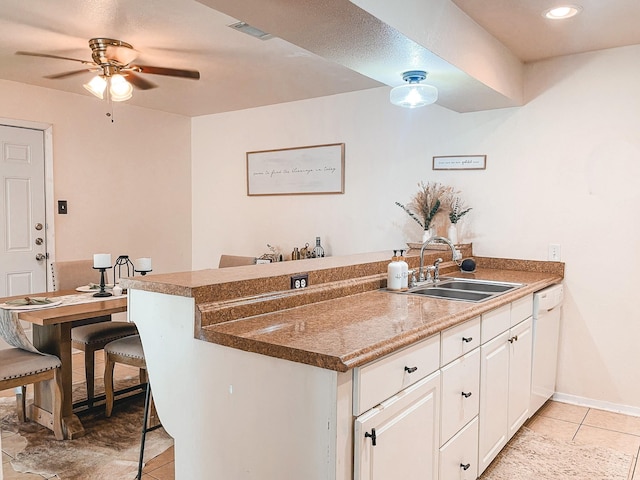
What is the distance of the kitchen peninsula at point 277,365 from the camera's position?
1.35m

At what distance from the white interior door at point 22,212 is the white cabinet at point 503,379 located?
3.76 m

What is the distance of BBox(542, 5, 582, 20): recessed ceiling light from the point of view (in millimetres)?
2412

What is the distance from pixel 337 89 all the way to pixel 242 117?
1254mm

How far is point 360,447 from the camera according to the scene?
1.36 m

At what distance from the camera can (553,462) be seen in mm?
2473

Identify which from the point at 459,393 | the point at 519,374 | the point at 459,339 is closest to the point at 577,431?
the point at 519,374

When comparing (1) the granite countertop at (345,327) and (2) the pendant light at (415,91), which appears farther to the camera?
(2) the pendant light at (415,91)

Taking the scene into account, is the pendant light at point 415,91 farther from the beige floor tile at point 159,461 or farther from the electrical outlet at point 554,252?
the beige floor tile at point 159,461

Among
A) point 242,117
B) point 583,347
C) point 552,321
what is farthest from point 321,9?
point 242,117

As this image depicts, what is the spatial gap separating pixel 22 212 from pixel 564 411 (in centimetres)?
439

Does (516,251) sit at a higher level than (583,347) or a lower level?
higher

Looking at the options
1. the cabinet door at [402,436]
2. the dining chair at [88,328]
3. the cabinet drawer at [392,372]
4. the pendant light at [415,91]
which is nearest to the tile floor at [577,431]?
the dining chair at [88,328]

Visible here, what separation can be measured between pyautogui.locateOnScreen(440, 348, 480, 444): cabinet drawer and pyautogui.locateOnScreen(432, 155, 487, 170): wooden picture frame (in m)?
1.83

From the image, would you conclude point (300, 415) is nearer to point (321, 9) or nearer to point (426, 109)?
point (321, 9)
